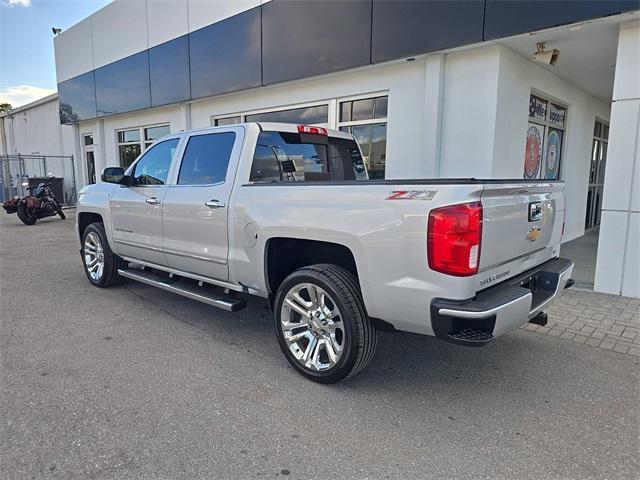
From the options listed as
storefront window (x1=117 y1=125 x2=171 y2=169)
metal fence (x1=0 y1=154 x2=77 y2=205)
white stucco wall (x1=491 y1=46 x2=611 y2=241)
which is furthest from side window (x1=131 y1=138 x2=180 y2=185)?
metal fence (x1=0 y1=154 x2=77 y2=205)

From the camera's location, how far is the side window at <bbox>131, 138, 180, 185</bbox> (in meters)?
4.94

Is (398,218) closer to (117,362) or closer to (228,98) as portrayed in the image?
(117,362)

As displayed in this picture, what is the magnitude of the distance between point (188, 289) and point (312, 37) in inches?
219

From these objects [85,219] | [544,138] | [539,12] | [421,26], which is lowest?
[85,219]

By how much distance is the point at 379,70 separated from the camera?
771cm

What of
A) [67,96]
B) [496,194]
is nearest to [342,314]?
[496,194]

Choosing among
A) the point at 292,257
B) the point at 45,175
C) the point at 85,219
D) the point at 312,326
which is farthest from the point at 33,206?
the point at 312,326

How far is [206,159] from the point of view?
14.7 ft

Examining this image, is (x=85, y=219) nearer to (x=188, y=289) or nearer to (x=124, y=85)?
(x=188, y=289)

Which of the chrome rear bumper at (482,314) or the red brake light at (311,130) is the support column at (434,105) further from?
the chrome rear bumper at (482,314)

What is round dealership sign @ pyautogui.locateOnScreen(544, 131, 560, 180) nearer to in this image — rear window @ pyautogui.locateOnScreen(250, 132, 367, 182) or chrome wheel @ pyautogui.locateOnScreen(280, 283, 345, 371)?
rear window @ pyautogui.locateOnScreen(250, 132, 367, 182)

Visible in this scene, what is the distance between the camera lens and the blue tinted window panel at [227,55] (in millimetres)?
9266

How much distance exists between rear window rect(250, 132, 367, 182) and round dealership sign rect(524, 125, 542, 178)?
4.10m

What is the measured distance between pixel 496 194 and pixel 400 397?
1.60 metres
